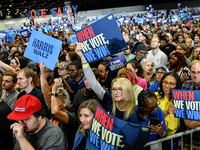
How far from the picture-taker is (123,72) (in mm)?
2822

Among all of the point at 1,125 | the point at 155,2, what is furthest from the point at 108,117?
the point at 155,2

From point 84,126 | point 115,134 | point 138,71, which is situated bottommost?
point 84,126

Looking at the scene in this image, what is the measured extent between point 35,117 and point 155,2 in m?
36.5

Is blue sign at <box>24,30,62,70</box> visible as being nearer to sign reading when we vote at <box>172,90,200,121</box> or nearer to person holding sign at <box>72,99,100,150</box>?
person holding sign at <box>72,99,100,150</box>

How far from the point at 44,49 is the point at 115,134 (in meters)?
2.24

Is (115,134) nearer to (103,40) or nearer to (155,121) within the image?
(155,121)

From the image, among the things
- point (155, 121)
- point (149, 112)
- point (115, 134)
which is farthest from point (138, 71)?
point (115, 134)

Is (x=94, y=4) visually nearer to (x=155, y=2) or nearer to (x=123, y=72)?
(x=155, y=2)

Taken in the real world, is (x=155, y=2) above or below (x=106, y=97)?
above

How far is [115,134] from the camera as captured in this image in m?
1.48

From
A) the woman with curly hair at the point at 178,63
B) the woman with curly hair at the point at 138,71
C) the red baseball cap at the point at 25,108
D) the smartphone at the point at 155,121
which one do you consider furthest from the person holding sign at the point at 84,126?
the woman with curly hair at the point at 178,63

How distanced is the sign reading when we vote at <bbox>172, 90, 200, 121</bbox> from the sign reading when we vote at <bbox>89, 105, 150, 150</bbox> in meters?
0.89

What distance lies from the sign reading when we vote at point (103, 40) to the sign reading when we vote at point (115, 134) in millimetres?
1430

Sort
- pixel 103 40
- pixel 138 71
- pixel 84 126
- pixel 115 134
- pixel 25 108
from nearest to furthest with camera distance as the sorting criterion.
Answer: pixel 115 134, pixel 25 108, pixel 84 126, pixel 103 40, pixel 138 71
